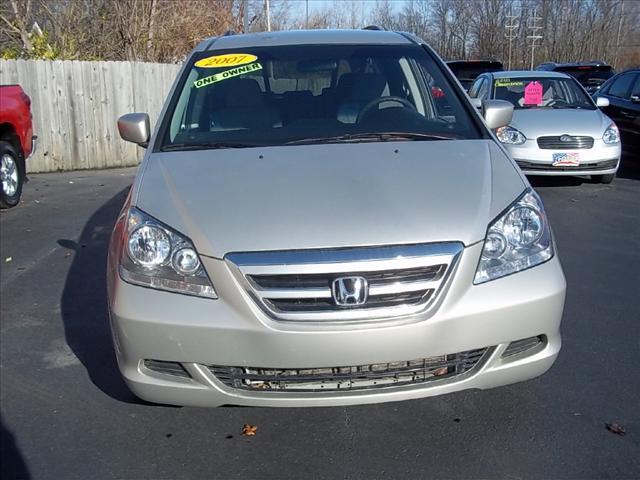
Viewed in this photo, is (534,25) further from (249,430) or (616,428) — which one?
(249,430)

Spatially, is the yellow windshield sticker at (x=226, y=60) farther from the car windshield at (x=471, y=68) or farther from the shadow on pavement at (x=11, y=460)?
the car windshield at (x=471, y=68)

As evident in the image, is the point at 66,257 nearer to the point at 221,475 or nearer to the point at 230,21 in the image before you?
the point at 221,475

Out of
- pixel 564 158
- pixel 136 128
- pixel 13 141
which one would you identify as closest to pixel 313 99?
pixel 136 128

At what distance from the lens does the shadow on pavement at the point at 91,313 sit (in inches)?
156

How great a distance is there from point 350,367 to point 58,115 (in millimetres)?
10580

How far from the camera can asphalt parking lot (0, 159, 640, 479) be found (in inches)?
120

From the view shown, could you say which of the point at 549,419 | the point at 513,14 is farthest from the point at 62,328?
the point at 513,14

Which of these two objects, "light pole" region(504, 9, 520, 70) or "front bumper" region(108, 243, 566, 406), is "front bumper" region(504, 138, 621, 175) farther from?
"light pole" region(504, 9, 520, 70)

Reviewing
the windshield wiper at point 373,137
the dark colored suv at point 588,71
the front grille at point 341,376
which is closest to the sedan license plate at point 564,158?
the windshield wiper at point 373,137

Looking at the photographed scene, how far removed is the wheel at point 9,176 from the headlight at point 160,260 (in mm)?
6500

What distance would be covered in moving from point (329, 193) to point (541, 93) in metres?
8.06

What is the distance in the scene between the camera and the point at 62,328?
15.6ft

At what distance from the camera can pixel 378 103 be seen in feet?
13.8

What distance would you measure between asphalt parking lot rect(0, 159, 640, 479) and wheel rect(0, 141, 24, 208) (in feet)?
14.3
